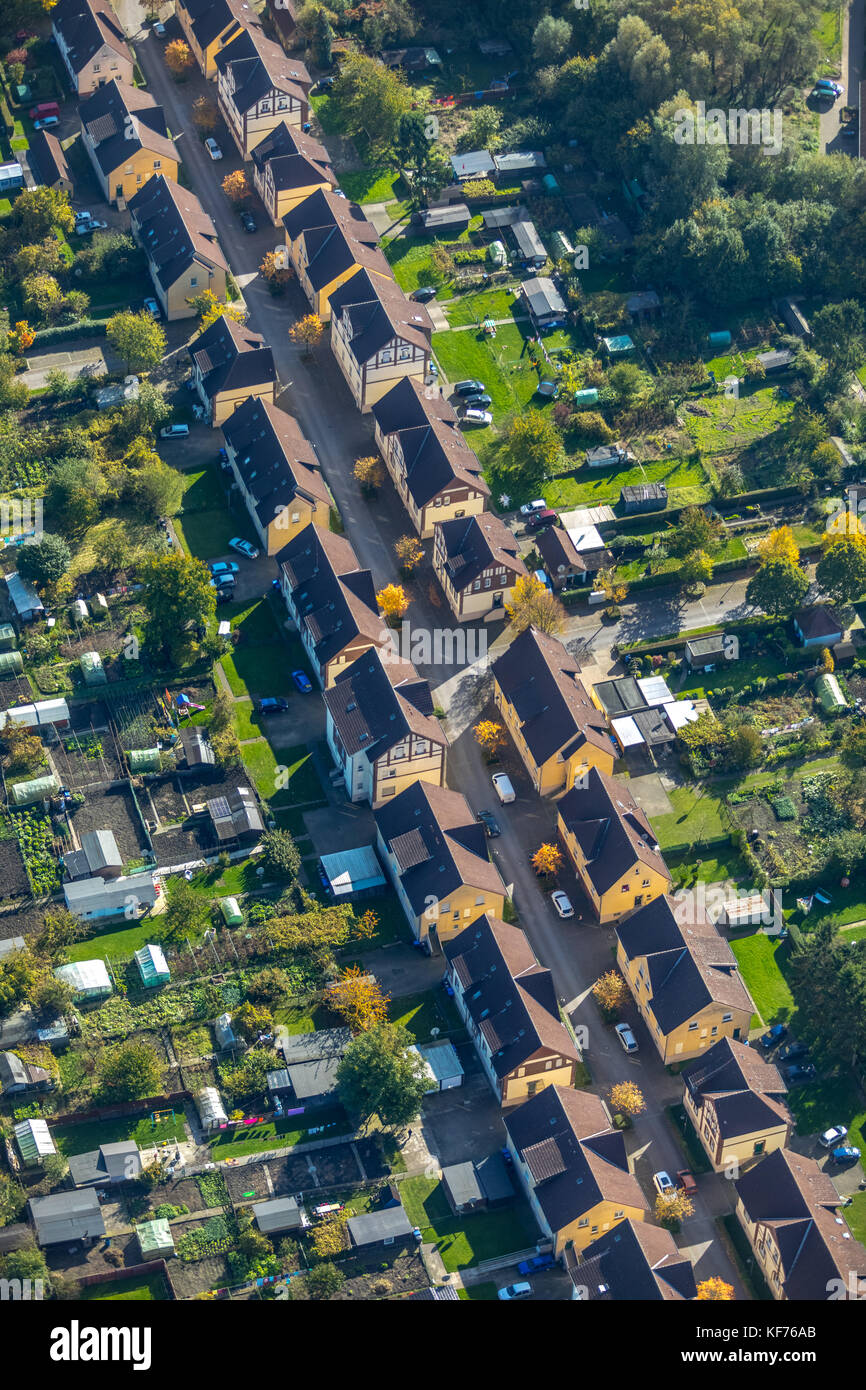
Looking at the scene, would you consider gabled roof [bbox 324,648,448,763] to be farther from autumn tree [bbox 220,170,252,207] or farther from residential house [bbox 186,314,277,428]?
autumn tree [bbox 220,170,252,207]

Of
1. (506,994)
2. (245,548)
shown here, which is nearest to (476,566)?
(245,548)

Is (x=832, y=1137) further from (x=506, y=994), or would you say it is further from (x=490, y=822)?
(x=490, y=822)

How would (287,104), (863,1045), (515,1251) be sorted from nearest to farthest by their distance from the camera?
(515,1251) < (863,1045) < (287,104)

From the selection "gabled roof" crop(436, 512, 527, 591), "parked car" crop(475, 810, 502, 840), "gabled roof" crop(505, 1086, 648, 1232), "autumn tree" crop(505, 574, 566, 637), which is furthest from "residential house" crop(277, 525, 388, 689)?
"gabled roof" crop(505, 1086, 648, 1232)

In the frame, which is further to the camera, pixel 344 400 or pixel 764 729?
pixel 344 400

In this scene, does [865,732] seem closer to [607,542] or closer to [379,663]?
[607,542]

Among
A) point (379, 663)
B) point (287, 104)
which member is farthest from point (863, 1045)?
point (287, 104)

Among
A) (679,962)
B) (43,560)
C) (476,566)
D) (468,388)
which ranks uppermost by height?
(468,388)
